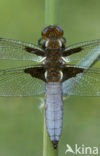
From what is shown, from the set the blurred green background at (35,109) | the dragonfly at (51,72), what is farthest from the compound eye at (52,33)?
the blurred green background at (35,109)

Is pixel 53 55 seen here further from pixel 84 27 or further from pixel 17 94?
pixel 84 27

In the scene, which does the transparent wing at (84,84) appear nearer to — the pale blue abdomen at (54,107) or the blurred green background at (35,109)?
the pale blue abdomen at (54,107)

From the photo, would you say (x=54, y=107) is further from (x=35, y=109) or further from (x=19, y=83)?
(x=35, y=109)

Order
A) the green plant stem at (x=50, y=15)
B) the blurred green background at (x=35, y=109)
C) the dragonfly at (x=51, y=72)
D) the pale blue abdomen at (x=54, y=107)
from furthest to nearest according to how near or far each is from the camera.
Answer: the blurred green background at (x=35, y=109)
the dragonfly at (x=51, y=72)
the pale blue abdomen at (x=54, y=107)
the green plant stem at (x=50, y=15)

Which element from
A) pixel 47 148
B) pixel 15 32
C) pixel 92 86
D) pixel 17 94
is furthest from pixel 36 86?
pixel 15 32

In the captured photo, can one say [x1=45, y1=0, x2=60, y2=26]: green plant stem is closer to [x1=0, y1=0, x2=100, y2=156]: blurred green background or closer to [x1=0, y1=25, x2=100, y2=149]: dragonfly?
[x1=0, y1=25, x2=100, y2=149]: dragonfly

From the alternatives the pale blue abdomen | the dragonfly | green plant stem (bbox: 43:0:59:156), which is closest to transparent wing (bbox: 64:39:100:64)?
the dragonfly
